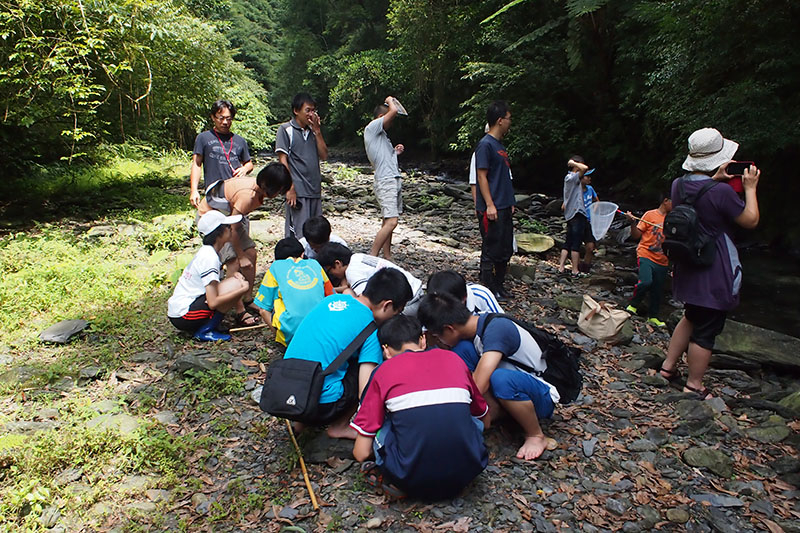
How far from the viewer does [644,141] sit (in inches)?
517

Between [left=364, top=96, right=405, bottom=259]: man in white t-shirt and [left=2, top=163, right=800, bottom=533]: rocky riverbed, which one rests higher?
[left=364, top=96, right=405, bottom=259]: man in white t-shirt

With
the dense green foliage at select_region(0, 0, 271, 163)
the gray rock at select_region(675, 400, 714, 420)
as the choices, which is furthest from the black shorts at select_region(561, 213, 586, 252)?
the dense green foliage at select_region(0, 0, 271, 163)

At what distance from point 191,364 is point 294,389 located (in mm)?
1591

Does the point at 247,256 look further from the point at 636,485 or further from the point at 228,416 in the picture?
the point at 636,485

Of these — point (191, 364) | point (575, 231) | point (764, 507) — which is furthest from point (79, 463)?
point (575, 231)

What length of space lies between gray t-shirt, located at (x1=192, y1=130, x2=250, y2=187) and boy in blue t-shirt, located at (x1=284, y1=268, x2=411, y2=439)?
2.94 m

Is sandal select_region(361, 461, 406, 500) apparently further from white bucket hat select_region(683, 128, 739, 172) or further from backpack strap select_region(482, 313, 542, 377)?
white bucket hat select_region(683, 128, 739, 172)

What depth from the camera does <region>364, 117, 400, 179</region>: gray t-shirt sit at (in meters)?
5.96

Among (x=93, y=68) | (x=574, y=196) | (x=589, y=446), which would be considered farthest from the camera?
(x=93, y=68)

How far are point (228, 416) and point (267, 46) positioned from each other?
134ft

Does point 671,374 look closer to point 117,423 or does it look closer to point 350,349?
point 350,349

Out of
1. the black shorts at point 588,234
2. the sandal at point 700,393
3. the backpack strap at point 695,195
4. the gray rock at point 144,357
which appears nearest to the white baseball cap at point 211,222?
the gray rock at point 144,357

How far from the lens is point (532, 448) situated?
313 centimetres

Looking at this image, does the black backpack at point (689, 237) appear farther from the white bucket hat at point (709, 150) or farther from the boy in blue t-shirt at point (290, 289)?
the boy in blue t-shirt at point (290, 289)
